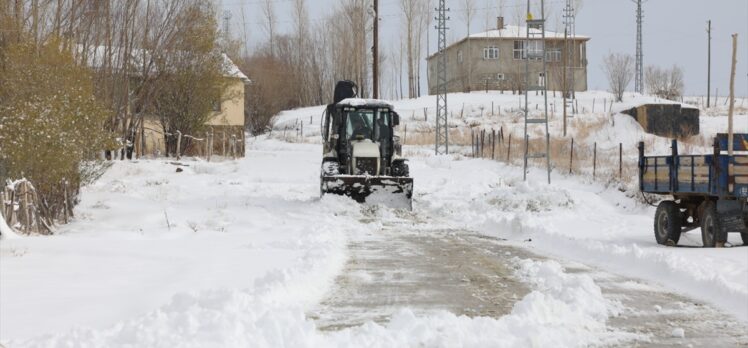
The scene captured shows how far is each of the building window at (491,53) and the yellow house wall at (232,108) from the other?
4726cm

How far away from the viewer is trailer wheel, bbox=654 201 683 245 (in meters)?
14.3

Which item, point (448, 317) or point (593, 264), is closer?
point (448, 317)

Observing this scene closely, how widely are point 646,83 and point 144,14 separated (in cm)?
7610

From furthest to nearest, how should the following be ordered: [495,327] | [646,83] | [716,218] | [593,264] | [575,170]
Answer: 1. [646,83]
2. [575,170]
3. [716,218]
4. [593,264]
5. [495,327]

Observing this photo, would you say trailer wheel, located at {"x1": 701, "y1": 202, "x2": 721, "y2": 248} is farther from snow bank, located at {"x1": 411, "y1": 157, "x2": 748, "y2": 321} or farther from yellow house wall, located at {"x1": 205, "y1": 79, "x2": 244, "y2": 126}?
yellow house wall, located at {"x1": 205, "y1": 79, "x2": 244, "y2": 126}

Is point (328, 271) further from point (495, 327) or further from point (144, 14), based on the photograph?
point (144, 14)

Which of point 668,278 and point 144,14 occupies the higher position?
point 144,14

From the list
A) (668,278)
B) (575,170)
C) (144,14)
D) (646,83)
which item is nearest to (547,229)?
(668,278)

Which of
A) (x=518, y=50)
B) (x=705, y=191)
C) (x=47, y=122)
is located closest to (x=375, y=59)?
(x=47, y=122)

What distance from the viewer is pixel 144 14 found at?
3400 cm

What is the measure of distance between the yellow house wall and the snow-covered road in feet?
72.9

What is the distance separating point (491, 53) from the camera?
91.2 metres

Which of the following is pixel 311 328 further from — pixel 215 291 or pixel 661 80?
pixel 661 80

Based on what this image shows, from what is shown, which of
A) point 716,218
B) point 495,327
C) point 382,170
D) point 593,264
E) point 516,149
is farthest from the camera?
point 516,149
